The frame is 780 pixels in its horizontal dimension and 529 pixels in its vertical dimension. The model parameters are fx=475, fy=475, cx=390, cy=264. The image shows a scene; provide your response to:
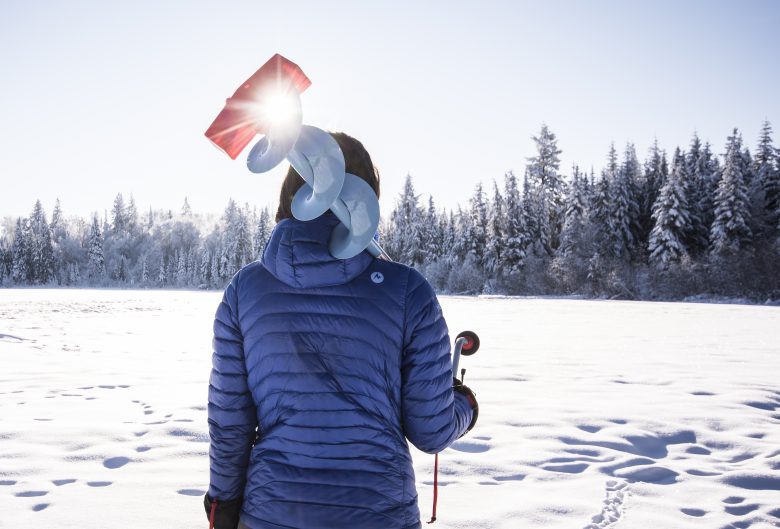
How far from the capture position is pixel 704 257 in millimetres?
33250

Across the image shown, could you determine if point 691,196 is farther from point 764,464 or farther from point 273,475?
point 273,475

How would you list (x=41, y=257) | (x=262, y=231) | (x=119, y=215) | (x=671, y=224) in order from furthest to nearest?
(x=119, y=215) → (x=41, y=257) → (x=262, y=231) → (x=671, y=224)

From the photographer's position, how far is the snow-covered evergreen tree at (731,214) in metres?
32.5

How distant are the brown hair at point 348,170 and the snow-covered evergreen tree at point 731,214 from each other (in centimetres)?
3837

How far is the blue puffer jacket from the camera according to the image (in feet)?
3.99

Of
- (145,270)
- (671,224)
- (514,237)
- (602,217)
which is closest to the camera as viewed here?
A: (671,224)

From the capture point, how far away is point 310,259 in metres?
1.22

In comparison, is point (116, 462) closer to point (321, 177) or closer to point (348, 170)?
point (348, 170)

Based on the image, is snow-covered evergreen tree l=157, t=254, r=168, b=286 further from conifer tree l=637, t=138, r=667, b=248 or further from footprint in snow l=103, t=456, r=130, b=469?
footprint in snow l=103, t=456, r=130, b=469

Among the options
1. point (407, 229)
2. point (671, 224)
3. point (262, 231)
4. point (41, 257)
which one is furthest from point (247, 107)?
point (41, 257)

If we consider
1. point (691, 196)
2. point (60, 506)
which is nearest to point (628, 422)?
point (60, 506)

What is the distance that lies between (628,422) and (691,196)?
38.5 metres

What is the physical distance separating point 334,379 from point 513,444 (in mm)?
2981

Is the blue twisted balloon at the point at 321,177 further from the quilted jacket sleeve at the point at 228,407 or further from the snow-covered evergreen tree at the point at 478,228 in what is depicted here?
the snow-covered evergreen tree at the point at 478,228
